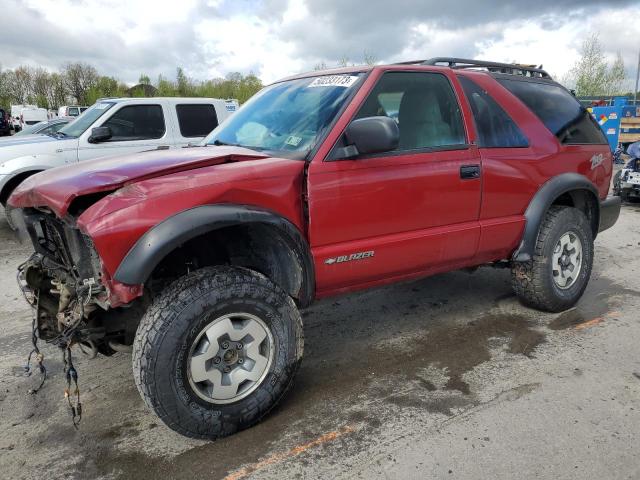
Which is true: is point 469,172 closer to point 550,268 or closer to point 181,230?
point 550,268

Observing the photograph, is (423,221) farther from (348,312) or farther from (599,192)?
(599,192)

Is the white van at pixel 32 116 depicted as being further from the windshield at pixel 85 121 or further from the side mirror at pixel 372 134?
the side mirror at pixel 372 134

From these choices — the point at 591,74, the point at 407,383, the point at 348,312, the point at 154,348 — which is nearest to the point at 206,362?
the point at 154,348

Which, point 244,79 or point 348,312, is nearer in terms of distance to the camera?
point 348,312

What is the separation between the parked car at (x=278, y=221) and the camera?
240 cm

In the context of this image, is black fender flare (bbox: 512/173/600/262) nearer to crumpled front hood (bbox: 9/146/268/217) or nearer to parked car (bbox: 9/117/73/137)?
crumpled front hood (bbox: 9/146/268/217)

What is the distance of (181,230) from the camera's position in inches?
92.5

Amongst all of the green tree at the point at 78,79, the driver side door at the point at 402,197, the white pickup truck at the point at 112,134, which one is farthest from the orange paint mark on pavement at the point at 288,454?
the green tree at the point at 78,79

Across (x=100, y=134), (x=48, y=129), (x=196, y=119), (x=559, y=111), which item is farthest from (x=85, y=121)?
(x=559, y=111)

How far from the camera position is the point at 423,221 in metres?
3.28

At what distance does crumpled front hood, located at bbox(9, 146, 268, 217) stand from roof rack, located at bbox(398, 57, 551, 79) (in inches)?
66.3

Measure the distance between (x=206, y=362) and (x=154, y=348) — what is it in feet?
A: 0.96

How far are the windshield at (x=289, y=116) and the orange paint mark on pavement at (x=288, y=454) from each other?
1.56 meters

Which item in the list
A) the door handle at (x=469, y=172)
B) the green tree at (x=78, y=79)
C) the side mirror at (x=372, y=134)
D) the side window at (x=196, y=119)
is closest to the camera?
the side mirror at (x=372, y=134)
